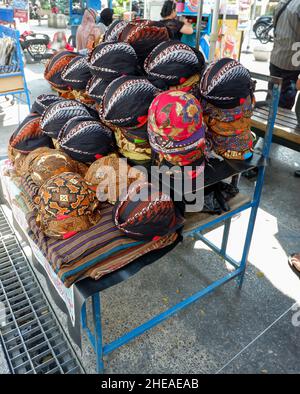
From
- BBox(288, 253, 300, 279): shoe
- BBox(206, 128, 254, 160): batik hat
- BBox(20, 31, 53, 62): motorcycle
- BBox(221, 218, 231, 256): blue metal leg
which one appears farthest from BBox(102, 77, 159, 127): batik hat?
BBox(20, 31, 53, 62): motorcycle

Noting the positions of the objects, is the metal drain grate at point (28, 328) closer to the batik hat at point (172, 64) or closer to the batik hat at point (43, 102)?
the batik hat at point (43, 102)

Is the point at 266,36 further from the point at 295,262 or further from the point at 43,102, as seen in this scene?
the point at 43,102

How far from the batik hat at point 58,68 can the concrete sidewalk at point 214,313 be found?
4.56ft

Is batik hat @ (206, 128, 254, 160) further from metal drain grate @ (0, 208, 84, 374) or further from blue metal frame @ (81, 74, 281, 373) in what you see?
metal drain grate @ (0, 208, 84, 374)

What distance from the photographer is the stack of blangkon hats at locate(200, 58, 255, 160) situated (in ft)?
5.11

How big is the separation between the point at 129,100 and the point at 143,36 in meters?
0.46

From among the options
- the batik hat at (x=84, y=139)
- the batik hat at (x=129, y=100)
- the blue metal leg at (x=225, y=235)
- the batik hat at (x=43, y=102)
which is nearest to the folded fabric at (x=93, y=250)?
the batik hat at (x=84, y=139)

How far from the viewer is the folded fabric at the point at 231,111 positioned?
1.67m

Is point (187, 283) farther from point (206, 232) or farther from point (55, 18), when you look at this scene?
point (55, 18)

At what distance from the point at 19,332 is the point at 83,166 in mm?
1022

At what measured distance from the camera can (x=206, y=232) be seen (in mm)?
2863

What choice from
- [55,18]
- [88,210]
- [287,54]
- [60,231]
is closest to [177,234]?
[88,210]

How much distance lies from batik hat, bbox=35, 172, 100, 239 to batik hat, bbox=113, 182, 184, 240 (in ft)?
0.47

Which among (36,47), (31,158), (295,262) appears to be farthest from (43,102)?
(36,47)
